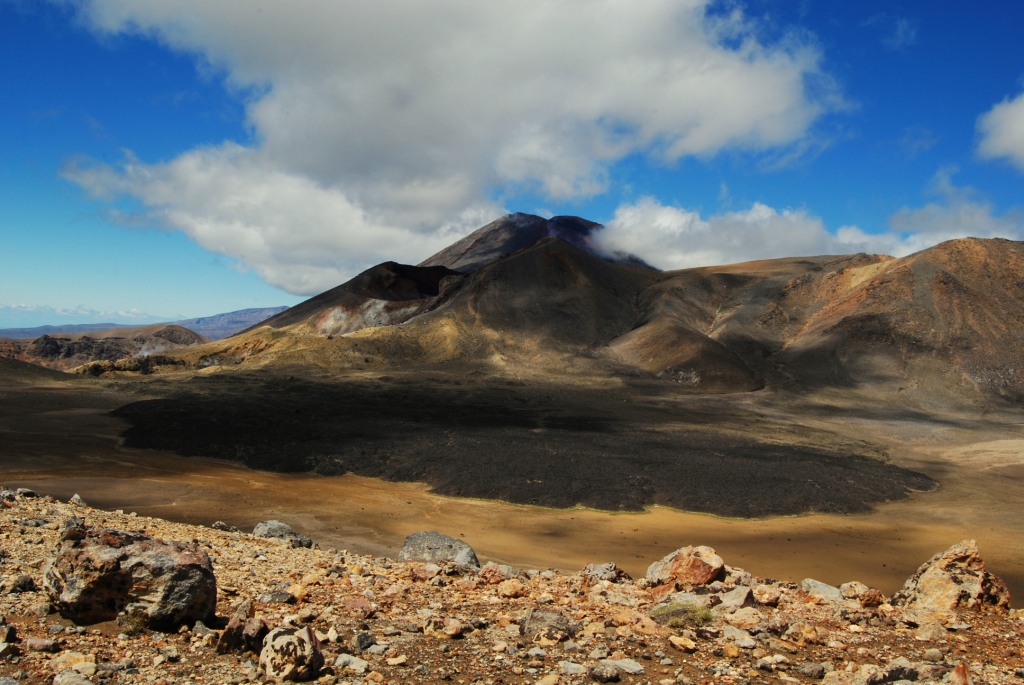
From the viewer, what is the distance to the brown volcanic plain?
27375 mm

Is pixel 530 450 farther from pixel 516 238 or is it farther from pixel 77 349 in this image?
pixel 516 238

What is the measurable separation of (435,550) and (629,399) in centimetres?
4757

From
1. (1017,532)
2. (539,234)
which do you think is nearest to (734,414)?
(1017,532)

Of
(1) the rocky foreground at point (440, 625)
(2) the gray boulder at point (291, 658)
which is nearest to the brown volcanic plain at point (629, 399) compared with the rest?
(1) the rocky foreground at point (440, 625)

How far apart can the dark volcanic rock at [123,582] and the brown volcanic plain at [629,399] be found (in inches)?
484

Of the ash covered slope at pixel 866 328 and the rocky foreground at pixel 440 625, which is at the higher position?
the ash covered slope at pixel 866 328

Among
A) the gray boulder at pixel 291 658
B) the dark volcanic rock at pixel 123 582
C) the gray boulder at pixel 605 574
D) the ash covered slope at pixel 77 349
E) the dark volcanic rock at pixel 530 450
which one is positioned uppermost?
the ash covered slope at pixel 77 349

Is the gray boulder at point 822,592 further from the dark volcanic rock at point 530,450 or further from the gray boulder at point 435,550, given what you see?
the dark volcanic rock at point 530,450

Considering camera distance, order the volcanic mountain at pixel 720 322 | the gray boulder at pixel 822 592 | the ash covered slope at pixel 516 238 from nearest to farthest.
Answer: the gray boulder at pixel 822 592, the volcanic mountain at pixel 720 322, the ash covered slope at pixel 516 238

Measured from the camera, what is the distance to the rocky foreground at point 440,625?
6.26 metres

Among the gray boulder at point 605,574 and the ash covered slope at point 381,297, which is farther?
the ash covered slope at point 381,297

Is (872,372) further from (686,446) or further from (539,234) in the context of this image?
(539,234)

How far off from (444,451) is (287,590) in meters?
24.3

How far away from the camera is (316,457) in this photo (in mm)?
31578
